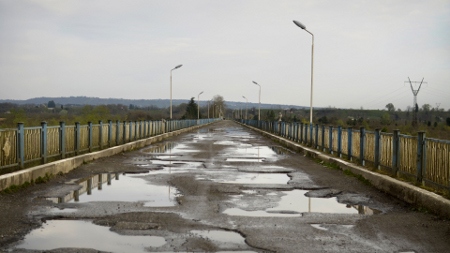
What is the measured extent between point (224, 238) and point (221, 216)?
1.38 meters

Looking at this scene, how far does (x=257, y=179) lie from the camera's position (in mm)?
12484

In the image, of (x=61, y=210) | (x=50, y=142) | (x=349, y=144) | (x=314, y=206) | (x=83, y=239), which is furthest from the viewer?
(x=349, y=144)

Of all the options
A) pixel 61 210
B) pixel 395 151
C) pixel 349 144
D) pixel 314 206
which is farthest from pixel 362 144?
pixel 61 210

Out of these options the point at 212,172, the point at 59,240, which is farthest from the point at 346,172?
the point at 59,240

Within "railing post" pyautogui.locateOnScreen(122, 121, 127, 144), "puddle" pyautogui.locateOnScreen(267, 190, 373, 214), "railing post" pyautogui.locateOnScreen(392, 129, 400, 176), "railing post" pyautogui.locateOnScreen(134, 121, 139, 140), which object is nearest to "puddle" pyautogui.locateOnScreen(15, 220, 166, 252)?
"puddle" pyautogui.locateOnScreen(267, 190, 373, 214)

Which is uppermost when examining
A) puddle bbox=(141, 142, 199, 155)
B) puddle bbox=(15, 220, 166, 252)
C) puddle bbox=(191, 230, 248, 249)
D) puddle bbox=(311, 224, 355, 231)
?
puddle bbox=(15, 220, 166, 252)

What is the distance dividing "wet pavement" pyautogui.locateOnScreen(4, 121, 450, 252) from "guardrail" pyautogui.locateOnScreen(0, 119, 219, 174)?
3.32ft

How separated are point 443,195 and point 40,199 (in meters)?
6.69

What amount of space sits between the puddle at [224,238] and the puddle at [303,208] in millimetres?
1331

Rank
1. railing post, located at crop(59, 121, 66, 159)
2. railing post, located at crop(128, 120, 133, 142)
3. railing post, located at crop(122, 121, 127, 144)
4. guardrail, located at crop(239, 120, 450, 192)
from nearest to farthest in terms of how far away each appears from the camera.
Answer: guardrail, located at crop(239, 120, 450, 192), railing post, located at crop(59, 121, 66, 159), railing post, located at crop(122, 121, 127, 144), railing post, located at crop(128, 120, 133, 142)

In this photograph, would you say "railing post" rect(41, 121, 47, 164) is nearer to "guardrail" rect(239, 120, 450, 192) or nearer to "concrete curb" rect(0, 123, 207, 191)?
"concrete curb" rect(0, 123, 207, 191)

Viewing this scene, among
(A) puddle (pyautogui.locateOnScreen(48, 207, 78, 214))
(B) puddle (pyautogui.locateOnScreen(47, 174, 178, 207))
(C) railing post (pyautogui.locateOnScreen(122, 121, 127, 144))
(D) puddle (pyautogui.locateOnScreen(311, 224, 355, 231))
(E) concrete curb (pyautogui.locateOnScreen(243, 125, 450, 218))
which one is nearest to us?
(D) puddle (pyautogui.locateOnScreen(311, 224, 355, 231))

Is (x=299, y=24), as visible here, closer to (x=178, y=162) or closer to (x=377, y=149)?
(x=178, y=162)

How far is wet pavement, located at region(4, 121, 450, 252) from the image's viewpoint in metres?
6.02
